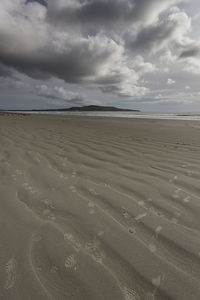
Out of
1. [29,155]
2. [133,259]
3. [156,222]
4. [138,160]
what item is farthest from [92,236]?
[29,155]

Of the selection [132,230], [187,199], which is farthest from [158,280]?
[187,199]

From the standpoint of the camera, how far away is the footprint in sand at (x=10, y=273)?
1.18m

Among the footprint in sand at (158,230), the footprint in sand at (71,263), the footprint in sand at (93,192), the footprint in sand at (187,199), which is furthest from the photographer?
the footprint in sand at (93,192)

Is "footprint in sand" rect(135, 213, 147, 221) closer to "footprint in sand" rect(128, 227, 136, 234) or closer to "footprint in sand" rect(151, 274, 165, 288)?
"footprint in sand" rect(128, 227, 136, 234)

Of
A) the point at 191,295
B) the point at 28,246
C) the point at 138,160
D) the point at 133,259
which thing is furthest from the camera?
the point at 138,160

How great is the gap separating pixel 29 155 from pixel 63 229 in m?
2.60

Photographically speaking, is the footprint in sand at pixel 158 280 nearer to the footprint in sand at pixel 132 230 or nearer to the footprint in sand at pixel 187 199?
the footprint in sand at pixel 132 230

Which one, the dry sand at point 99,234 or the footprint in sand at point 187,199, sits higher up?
the footprint in sand at point 187,199

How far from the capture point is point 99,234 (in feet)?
5.32

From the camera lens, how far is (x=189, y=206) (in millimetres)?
2053

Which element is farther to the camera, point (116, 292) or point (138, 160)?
point (138, 160)

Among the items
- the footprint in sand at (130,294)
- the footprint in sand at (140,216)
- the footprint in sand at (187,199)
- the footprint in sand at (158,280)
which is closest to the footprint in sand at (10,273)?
the footprint in sand at (130,294)

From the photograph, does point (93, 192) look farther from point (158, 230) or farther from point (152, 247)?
point (152, 247)

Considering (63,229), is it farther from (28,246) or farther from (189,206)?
(189,206)
